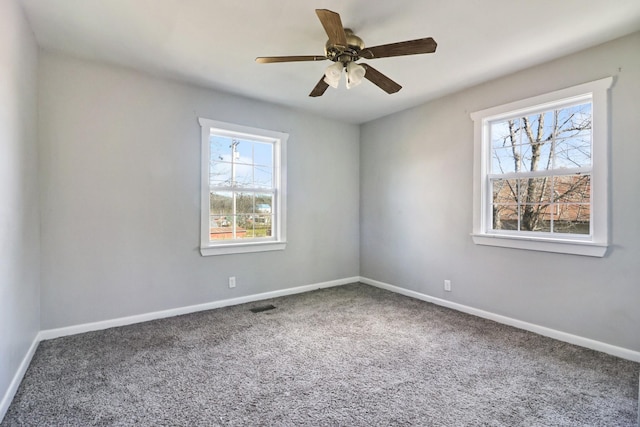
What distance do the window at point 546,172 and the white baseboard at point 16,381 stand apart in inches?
156

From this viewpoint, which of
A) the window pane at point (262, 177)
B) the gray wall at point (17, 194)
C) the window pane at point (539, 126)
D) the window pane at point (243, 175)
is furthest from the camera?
the window pane at point (262, 177)

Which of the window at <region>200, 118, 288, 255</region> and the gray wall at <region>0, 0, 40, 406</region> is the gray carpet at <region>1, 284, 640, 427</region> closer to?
the gray wall at <region>0, 0, 40, 406</region>

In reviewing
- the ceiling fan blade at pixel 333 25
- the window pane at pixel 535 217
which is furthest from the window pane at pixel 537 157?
the ceiling fan blade at pixel 333 25

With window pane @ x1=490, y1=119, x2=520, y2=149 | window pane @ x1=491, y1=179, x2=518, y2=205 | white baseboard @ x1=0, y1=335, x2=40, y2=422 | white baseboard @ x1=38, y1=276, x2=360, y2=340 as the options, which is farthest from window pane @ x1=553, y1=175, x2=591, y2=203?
white baseboard @ x1=0, y1=335, x2=40, y2=422

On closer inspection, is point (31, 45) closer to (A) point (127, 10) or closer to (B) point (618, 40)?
(A) point (127, 10)

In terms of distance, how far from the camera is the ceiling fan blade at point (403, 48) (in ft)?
6.44

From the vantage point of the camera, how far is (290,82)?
3.33 metres

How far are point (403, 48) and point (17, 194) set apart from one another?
2.80 meters

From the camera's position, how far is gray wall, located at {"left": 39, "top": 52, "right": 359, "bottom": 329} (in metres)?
2.77

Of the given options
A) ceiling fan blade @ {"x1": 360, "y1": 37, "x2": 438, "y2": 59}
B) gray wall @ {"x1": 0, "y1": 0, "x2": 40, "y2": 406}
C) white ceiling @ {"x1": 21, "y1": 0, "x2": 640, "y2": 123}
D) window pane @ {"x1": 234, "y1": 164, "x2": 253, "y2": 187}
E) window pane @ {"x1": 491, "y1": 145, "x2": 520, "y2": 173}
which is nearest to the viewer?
gray wall @ {"x1": 0, "y1": 0, "x2": 40, "y2": 406}

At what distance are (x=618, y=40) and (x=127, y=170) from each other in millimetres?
4420

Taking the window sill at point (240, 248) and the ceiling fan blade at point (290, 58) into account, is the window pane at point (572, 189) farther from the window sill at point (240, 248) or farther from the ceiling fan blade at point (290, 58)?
the window sill at point (240, 248)

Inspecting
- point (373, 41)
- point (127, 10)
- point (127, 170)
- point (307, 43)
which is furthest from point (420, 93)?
point (127, 170)

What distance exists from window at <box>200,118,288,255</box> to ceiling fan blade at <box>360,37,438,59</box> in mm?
2110
